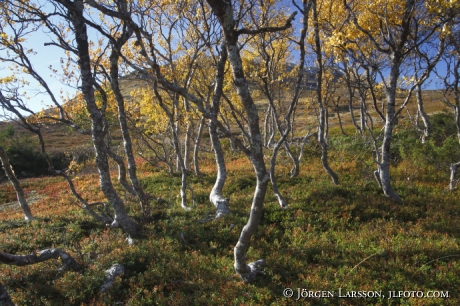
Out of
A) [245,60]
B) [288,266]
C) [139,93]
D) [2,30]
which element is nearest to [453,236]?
[288,266]

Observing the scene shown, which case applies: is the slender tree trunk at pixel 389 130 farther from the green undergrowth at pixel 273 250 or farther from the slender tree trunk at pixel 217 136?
the slender tree trunk at pixel 217 136

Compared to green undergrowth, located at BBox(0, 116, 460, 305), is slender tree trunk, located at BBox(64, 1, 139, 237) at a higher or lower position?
higher

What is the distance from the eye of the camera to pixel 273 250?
754 cm

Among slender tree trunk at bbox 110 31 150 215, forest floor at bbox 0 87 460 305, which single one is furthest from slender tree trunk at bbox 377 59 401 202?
slender tree trunk at bbox 110 31 150 215

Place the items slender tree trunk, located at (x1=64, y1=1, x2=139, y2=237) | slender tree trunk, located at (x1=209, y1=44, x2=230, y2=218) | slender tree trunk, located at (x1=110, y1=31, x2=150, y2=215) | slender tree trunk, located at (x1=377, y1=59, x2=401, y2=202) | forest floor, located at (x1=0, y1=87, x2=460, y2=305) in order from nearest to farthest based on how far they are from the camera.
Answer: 1. forest floor, located at (x1=0, y1=87, x2=460, y2=305)
2. slender tree trunk, located at (x1=64, y1=1, x2=139, y2=237)
3. slender tree trunk, located at (x1=110, y1=31, x2=150, y2=215)
4. slender tree trunk, located at (x1=377, y1=59, x2=401, y2=202)
5. slender tree trunk, located at (x1=209, y1=44, x2=230, y2=218)

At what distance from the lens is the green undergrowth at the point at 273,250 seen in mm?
5871

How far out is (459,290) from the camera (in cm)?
550

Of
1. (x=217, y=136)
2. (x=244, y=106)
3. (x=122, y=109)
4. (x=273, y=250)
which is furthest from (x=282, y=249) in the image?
(x=122, y=109)

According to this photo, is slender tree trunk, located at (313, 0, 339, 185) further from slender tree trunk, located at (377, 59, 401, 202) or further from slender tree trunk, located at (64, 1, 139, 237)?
slender tree trunk, located at (64, 1, 139, 237)

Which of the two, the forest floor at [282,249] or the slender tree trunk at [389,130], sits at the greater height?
the slender tree trunk at [389,130]

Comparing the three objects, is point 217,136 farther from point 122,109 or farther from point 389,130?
point 389,130

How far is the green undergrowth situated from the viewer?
5871 millimetres

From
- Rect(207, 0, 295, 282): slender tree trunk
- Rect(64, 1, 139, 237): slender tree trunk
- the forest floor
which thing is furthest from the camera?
Rect(64, 1, 139, 237): slender tree trunk

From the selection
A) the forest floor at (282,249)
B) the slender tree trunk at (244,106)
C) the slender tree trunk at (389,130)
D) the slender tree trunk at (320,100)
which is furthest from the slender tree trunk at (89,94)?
the slender tree trunk at (389,130)
